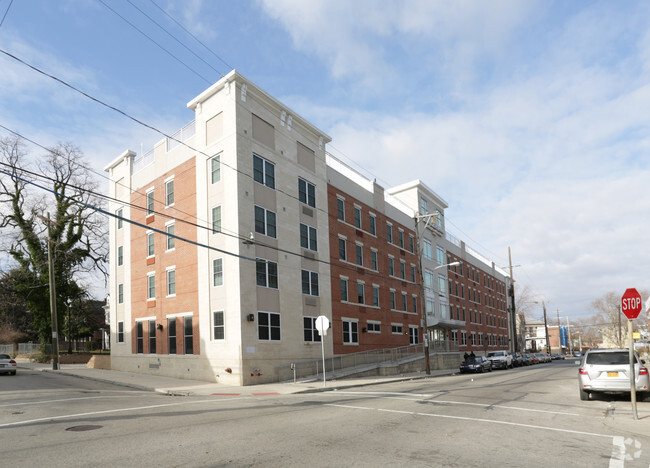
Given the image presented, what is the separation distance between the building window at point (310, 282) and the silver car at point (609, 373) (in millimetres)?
17557

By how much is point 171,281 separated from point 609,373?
77.5 feet

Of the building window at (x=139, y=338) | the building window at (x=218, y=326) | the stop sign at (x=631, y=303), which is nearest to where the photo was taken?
the stop sign at (x=631, y=303)

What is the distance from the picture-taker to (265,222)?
90.8 ft

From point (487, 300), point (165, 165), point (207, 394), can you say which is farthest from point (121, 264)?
point (487, 300)

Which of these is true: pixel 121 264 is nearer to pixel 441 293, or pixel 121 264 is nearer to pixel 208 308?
pixel 208 308

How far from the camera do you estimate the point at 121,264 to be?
35875 millimetres

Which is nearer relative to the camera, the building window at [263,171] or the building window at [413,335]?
the building window at [263,171]

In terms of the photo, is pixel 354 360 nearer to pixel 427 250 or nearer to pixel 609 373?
pixel 609 373

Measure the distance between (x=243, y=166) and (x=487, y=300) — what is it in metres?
55.1

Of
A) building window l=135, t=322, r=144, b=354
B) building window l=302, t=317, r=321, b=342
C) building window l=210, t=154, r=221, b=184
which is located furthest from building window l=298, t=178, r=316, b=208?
building window l=135, t=322, r=144, b=354

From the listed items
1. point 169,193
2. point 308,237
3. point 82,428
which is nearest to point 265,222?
point 308,237

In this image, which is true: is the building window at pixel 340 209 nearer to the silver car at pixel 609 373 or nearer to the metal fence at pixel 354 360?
the metal fence at pixel 354 360

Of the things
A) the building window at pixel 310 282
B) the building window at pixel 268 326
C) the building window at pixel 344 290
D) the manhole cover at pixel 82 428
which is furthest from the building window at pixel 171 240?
the manhole cover at pixel 82 428

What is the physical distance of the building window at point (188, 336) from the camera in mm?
27566
